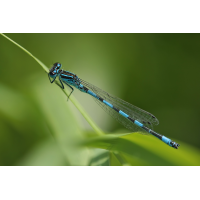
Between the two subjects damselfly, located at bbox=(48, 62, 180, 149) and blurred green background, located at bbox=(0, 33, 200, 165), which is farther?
blurred green background, located at bbox=(0, 33, 200, 165)

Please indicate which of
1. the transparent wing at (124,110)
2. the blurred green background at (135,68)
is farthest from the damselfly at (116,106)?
the blurred green background at (135,68)

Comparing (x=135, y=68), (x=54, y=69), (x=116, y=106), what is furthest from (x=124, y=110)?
(x=54, y=69)

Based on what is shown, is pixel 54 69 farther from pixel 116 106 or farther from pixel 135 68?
pixel 135 68

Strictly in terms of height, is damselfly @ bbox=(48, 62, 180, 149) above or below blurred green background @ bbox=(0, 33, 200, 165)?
below

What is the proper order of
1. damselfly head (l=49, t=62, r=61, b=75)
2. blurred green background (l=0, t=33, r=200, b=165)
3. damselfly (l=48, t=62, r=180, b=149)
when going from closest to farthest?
damselfly head (l=49, t=62, r=61, b=75) < damselfly (l=48, t=62, r=180, b=149) < blurred green background (l=0, t=33, r=200, b=165)

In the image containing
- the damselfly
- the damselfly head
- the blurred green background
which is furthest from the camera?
the blurred green background

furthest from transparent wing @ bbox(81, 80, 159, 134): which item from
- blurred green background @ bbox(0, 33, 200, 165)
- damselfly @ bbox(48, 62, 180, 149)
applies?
blurred green background @ bbox(0, 33, 200, 165)

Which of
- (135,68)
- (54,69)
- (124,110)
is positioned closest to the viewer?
(54,69)

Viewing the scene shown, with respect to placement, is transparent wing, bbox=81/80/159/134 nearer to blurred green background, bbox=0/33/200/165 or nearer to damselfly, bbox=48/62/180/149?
damselfly, bbox=48/62/180/149

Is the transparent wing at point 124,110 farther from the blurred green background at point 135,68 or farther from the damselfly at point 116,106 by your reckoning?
the blurred green background at point 135,68
